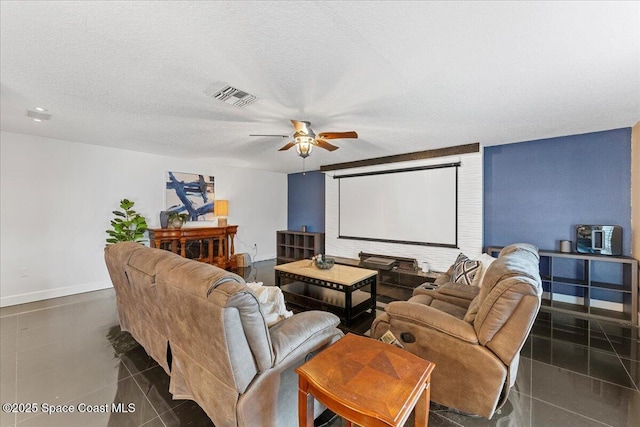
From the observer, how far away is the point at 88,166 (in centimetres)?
425

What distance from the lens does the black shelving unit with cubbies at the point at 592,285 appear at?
3.10m

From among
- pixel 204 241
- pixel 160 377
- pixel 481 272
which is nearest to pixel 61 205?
pixel 204 241

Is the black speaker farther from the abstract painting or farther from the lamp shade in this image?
the abstract painting

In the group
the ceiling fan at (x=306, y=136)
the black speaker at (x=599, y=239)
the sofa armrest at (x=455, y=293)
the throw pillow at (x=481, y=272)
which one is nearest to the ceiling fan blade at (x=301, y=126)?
the ceiling fan at (x=306, y=136)

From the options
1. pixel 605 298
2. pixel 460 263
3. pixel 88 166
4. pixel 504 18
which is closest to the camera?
pixel 504 18

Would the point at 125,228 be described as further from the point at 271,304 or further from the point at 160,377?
the point at 271,304

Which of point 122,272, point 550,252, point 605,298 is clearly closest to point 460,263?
point 550,252

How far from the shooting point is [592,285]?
332cm

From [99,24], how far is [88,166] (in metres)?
3.71

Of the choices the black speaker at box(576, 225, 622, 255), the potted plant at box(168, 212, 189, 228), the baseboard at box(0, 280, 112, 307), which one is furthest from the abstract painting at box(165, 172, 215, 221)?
the black speaker at box(576, 225, 622, 255)

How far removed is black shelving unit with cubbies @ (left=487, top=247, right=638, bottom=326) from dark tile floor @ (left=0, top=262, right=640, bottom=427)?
0.32 meters

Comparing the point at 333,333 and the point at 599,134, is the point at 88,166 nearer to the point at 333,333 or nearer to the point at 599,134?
the point at 333,333

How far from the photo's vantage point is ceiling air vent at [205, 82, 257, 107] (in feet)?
7.49

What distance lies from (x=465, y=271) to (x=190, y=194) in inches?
204
